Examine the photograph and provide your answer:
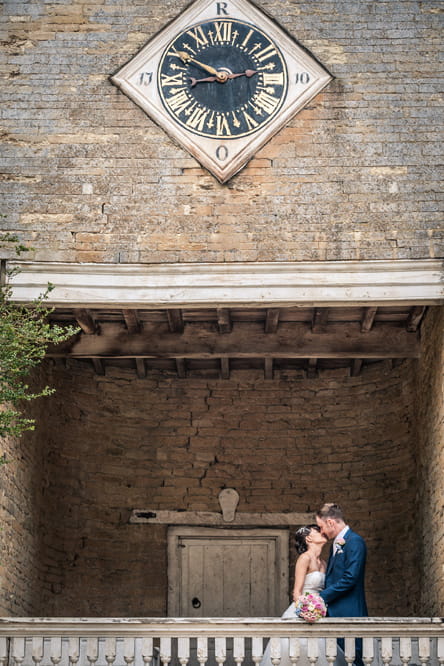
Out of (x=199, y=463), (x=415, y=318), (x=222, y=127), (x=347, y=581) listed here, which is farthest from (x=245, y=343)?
(x=347, y=581)

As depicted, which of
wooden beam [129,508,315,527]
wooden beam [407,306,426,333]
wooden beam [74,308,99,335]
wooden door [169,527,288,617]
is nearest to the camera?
wooden beam [74,308,99,335]

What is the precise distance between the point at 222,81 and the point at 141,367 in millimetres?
3596

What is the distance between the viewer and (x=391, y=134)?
332 inches

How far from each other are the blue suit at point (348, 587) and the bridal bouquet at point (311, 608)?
→ 0.60ft

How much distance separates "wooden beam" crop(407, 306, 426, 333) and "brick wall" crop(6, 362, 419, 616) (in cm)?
89

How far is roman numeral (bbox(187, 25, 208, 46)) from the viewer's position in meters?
8.65

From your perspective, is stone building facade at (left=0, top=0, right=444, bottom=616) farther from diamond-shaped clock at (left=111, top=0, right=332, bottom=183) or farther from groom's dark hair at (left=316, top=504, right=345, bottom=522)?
groom's dark hair at (left=316, top=504, right=345, bottom=522)

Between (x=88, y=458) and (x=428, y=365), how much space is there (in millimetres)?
3702

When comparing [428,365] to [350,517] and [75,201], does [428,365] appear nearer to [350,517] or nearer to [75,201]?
[350,517]

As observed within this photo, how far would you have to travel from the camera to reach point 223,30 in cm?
867

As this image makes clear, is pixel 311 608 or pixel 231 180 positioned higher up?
pixel 231 180

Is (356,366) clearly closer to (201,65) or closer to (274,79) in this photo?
(274,79)

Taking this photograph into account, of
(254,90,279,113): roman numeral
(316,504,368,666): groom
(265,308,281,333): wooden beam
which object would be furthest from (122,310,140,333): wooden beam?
(316,504,368,666): groom

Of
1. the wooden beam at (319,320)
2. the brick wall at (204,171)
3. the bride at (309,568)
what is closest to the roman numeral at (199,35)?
the brick wall at (204,171)
